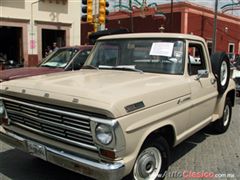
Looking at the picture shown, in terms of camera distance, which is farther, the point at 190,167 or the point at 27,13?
the point at 27,13

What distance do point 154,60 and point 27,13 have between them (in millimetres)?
16469

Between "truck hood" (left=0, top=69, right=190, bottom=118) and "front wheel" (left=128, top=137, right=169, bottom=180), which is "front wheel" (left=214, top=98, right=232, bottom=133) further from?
"front wheel" (left=128, top=137, right=169, bottom=180)

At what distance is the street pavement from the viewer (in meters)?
4.34

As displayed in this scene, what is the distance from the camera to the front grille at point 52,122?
3270 millimetres

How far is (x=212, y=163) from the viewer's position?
15.9 ft

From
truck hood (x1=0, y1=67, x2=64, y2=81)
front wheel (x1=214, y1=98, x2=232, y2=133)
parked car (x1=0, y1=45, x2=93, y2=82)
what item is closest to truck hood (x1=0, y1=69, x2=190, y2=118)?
front wheel (x1=214, y1=98, x2=232, y2=133)

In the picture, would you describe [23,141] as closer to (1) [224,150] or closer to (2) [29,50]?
(1) [224,150]

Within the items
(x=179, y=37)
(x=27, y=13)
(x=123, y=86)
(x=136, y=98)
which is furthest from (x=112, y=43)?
(x=27, y=13)

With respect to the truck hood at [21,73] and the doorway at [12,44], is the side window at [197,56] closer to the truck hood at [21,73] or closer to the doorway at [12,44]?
the truck hood at [21,73]

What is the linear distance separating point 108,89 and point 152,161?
1082 mm

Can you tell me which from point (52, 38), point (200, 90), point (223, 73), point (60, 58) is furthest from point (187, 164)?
point (52, 38)

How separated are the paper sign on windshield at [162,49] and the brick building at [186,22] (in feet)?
101

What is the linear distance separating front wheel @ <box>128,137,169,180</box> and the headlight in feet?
1.99

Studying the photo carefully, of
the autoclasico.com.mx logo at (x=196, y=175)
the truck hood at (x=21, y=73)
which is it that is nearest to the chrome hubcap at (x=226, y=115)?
the autoclasico.com.mx logo at (x=196, y=175)
